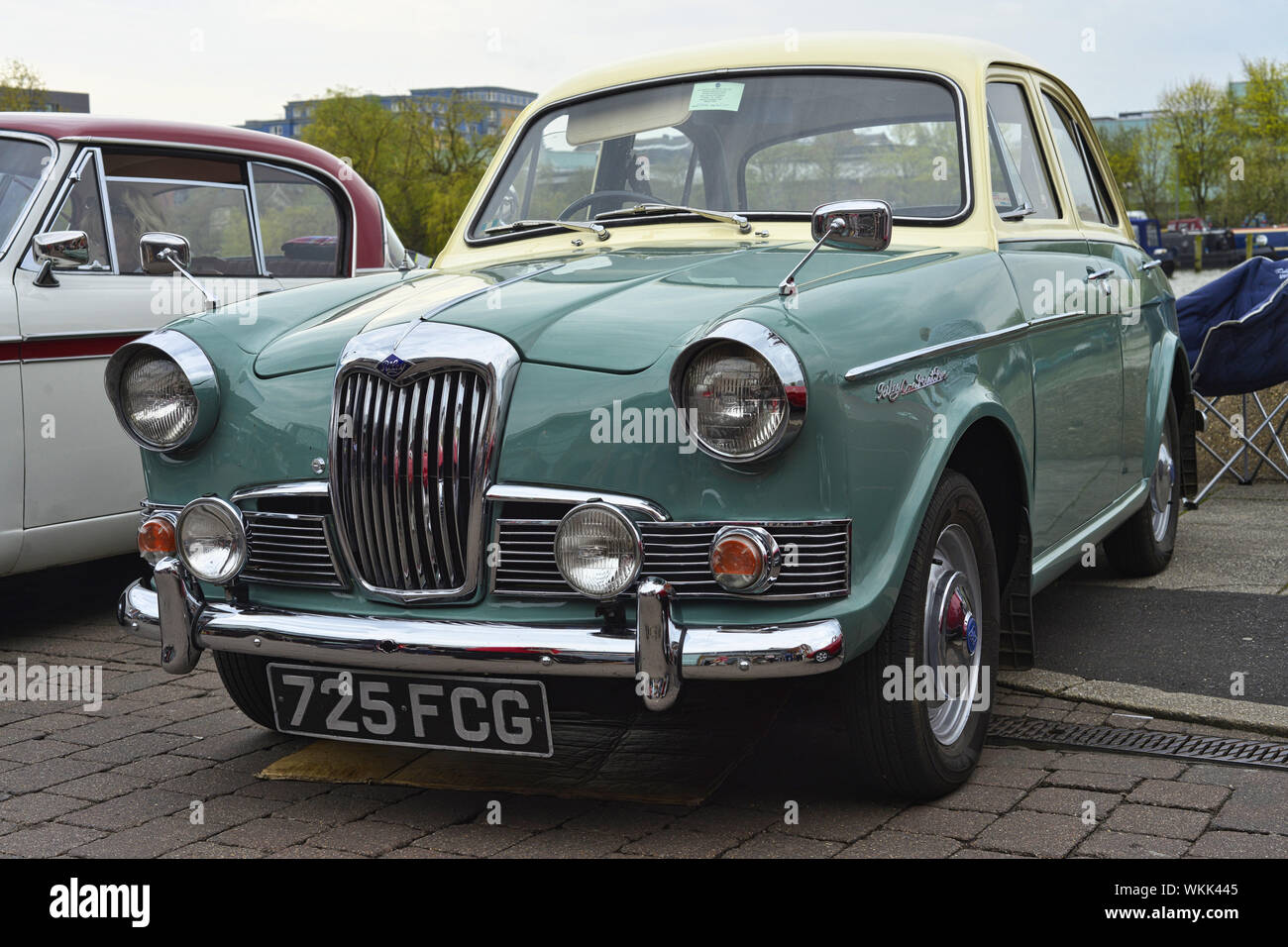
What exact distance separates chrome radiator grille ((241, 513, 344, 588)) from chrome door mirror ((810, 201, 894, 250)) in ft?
4.61

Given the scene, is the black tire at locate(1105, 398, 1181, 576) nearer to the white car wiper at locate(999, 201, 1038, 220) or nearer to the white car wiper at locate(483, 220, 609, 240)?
the white car wiper at locate(999, 201, 1038, 220)

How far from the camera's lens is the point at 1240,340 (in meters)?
7.91

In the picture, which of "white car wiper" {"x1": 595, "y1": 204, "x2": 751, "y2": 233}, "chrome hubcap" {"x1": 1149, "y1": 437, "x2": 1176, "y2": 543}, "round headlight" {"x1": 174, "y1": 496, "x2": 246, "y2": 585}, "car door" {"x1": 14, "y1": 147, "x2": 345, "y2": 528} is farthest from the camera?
"chrome hubcap" {"x1": 1149, "y1": 437, "x2": 1176, "y2": 543}

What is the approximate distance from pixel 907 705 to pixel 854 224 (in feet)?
3.99

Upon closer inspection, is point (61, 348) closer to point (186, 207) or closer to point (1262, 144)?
point (186, 207)

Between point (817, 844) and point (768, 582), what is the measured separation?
2.14 ft

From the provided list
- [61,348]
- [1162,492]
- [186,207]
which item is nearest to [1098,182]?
[1162,492]

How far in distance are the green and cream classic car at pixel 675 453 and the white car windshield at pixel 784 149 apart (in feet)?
0.04

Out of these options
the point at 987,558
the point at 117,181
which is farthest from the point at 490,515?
the point at 117,181

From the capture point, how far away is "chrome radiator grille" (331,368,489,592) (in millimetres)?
3146

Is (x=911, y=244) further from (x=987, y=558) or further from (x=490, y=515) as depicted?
(x=490, y=515)

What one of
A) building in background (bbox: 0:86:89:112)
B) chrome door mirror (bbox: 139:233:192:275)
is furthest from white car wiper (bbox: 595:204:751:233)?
building in background (bbox: 0:86:89:112)

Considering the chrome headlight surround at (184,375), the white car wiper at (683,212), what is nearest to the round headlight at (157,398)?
the chrome headlight surround at (184,375)

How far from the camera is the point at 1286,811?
335 centimetres
